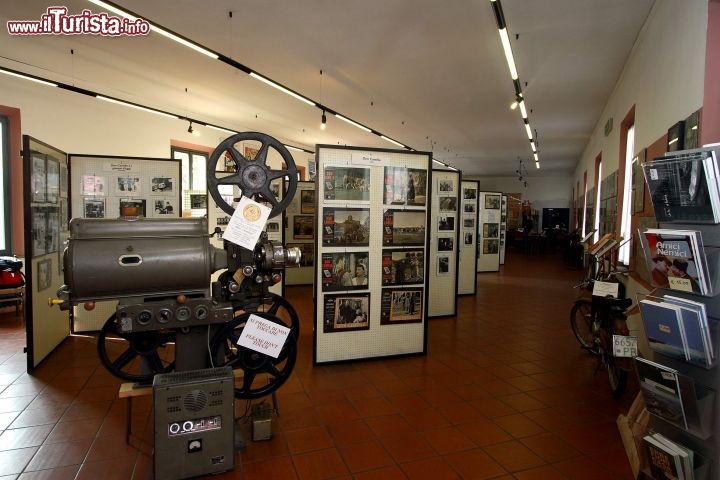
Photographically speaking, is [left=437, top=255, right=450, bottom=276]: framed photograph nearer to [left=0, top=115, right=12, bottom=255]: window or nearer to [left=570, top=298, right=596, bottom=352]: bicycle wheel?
[left=570, top=298, right=596, bottom=352]: bicycle wheel

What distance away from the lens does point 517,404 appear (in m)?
3.59

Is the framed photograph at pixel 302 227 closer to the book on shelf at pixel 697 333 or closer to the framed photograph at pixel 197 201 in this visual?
the framed photograph at pixel 197 201

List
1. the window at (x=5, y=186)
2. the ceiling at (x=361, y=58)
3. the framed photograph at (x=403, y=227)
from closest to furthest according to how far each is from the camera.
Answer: the framed photograph at (x=403, y=227)
the ceiling at (x=361, y=58)
the window at (x=5, y=186)

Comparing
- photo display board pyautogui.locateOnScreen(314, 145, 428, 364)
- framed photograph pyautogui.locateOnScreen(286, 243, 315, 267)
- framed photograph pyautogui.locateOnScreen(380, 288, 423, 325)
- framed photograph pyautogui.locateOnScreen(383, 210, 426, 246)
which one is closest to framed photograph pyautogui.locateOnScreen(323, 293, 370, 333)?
photo display board pyautogui.locateOnScreen(314, 145, 428, 364)

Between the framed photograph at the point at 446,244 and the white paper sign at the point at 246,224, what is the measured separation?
4.15 metres

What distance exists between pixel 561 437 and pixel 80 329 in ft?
17.5

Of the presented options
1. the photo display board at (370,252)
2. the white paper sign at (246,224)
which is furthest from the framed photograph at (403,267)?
the white paper sign at (246,224)

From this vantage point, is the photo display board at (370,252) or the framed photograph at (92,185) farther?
the framed photograph at (92,185)

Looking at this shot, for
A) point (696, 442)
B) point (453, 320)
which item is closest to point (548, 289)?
point (453, 320)

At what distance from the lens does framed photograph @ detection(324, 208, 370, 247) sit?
4.24 metres

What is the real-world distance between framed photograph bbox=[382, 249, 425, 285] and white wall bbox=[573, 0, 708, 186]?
2522 millimetres

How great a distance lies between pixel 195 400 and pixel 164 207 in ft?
12.2

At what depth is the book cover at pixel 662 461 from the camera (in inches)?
79.2

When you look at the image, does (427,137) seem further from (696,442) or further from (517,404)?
(696,442)
